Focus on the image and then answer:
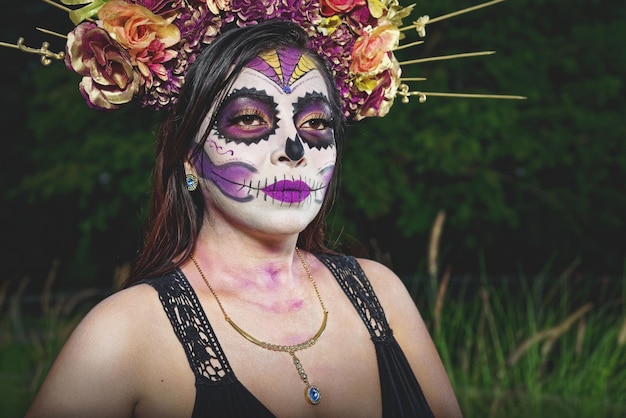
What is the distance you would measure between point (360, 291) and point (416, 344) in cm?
21

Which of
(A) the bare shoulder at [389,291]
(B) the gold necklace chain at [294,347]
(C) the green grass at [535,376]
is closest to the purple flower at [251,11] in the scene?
(B) the gold necklace chain at [294,347]

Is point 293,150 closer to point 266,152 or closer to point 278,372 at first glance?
point 266,152

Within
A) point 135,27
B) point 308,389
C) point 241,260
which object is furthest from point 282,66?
point 308,389

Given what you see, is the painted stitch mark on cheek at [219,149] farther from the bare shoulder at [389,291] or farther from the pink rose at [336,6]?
the bare shoulder at [389,291]

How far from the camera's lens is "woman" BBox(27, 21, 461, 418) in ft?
6.35

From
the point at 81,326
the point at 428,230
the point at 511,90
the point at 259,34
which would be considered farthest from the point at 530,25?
the point at 81,326

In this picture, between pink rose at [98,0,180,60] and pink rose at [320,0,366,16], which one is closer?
pink rose at [98,0,180,60]

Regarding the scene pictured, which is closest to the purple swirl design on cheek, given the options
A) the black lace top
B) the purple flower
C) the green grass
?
the black lace top

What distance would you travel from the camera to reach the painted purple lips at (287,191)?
6.80 feet

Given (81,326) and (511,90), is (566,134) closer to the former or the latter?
(511,90)

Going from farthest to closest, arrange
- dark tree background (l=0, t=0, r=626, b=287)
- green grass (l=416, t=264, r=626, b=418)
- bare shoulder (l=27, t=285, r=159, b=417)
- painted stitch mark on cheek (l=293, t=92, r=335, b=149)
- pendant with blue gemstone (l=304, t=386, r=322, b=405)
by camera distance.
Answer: dark tree background (l=0, t=0, r=626, b=287) → green grass (l=416, t=264, r=626, b=418) → painted stitch mark on cheek (l=293, t=92, r=335, b=149) → pendant with blue gemstone (l=304, t=386, r=322, b=405) → bare shoulder (l=27, t=285, r=159, b=417)

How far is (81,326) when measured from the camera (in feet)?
6.42

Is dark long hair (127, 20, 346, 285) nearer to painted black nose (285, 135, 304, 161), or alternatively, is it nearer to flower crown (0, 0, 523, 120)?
flower crown (0, 0, 523, 120)

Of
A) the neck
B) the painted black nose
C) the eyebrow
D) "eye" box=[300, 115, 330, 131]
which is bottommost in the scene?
the neck
